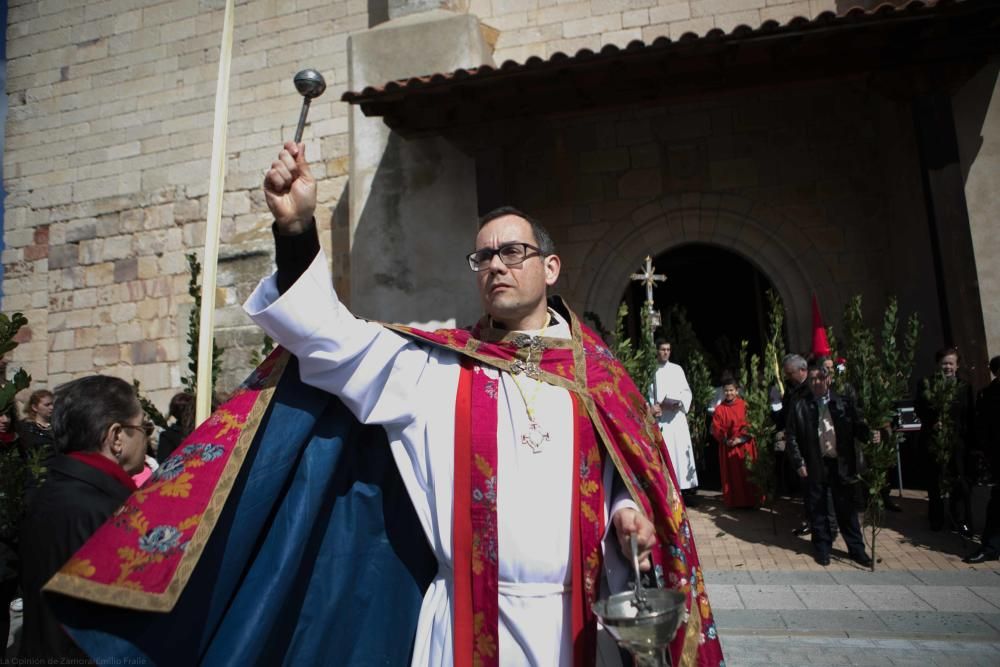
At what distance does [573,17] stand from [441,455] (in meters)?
7.57

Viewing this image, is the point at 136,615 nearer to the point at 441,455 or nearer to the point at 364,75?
the point at 441,455

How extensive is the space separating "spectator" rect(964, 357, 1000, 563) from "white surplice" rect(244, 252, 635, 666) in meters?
4.82

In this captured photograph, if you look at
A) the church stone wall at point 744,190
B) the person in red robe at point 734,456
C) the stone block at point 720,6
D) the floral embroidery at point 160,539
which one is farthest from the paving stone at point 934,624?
the stone block at point 720,6

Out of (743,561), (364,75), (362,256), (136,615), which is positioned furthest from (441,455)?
(364,75)

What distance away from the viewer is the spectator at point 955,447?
551cm

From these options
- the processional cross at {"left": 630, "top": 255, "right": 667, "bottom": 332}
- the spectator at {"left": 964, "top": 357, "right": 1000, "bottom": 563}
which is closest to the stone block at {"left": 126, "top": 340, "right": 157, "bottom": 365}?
the processional cross at {"left": 630, "top": 255, "right": 667, "bottom": 332}

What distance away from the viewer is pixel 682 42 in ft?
18.0

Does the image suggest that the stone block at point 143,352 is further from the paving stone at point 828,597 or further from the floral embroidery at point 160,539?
the floral embroidery at point 160,539

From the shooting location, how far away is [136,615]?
141 cm

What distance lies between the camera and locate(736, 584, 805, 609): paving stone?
4309mm

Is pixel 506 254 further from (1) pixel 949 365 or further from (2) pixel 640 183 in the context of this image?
(2) pixel 640 183

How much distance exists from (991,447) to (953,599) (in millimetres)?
1605

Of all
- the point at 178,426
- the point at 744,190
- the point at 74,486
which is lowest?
the point at 74,486

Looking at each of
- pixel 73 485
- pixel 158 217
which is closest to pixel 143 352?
pixel 158 217
